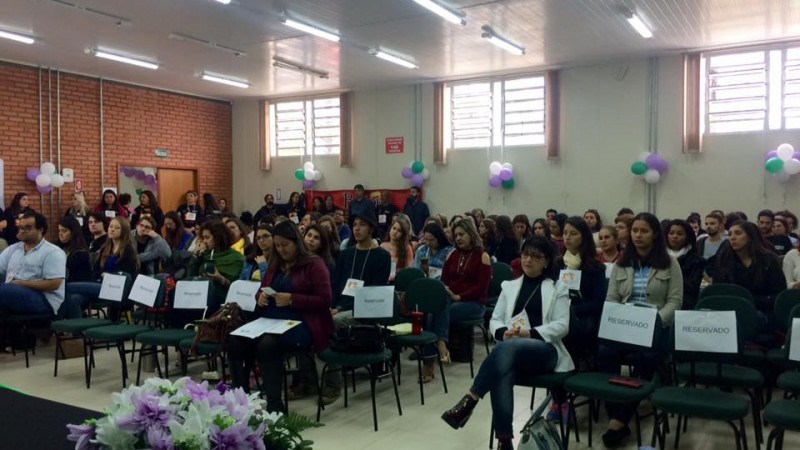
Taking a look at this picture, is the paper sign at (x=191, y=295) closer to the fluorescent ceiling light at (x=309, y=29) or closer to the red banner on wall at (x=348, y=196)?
the fluorescent ceiling light at (x=309, y=29)

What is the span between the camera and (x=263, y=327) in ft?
13.1

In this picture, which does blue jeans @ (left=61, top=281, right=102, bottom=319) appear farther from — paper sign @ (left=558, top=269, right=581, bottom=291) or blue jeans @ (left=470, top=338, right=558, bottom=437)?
paper sign @ (left=558, top=269, right=581, bottom=291)

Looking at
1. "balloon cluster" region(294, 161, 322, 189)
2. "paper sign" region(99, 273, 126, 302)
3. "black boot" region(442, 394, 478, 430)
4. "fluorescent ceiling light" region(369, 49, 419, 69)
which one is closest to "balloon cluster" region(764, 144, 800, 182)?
"fluorescent ceiling light" region(369, 49, 419, 69)

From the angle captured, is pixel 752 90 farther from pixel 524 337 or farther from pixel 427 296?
pixel 524 337

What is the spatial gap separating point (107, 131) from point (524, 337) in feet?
33.5

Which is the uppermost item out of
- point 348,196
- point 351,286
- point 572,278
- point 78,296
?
point 348,196

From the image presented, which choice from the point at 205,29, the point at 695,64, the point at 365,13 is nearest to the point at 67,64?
the point at 205,29

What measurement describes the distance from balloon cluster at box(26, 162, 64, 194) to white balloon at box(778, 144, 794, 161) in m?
11.0

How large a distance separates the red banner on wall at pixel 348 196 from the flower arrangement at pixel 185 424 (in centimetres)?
1059

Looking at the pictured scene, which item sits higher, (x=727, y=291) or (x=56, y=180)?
(x=56, y=180)

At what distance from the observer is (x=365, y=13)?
24.5 feet

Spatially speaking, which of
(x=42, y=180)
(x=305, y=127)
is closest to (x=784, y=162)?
(x=305, y=127)

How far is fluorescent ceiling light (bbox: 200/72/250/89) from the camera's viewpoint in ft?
36.1

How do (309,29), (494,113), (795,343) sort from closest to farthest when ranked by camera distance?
(795,343), (309,29), (494,113)
